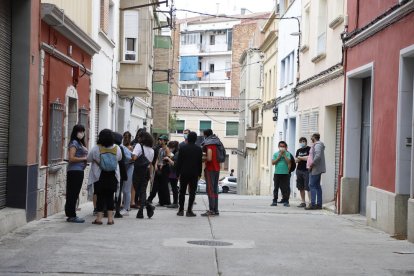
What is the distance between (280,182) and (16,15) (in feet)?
34.5

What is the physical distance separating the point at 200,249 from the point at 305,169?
10.5 m

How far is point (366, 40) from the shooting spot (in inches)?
635

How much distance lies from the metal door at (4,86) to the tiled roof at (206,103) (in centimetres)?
6334

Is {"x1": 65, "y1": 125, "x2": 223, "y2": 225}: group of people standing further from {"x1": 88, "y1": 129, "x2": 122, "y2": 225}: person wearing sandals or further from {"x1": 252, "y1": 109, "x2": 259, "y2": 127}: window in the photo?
{"x1": 252, "y1": 109, "x2": 259, "y2": 127}: window

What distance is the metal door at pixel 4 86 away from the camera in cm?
1231

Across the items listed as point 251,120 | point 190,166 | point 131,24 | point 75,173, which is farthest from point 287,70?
point 251,120

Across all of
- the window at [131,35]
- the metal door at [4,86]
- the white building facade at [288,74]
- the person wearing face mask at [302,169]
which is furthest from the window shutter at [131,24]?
the metal door at [4,86]

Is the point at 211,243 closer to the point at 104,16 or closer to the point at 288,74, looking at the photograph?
the point at 104,16

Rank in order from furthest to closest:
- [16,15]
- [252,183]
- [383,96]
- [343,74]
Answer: [252,183] → [343,74] → [383,96] → [16,15]

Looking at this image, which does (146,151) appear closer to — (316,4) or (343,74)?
(343,74)

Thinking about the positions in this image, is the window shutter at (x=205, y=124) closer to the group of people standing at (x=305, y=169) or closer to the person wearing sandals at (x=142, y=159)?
the group of people standing at (x=305, y=169)

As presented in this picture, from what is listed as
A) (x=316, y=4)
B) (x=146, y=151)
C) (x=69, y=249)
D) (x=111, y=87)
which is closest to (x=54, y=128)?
(x=146, y=151)

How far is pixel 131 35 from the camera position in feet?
88.4

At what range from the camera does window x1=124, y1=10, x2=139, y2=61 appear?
26.8 metres
